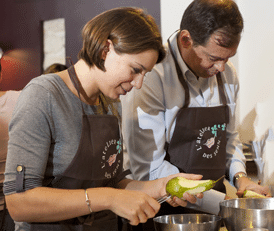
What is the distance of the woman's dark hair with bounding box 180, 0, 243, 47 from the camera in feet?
5.27

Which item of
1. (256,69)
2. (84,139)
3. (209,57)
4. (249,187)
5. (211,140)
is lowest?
(249,187)

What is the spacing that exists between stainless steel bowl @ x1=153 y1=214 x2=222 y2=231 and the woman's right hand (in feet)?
0.21

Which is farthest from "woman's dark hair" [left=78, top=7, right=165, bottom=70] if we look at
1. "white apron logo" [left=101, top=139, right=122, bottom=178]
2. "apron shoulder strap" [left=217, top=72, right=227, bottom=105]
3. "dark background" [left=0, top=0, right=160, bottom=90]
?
"dark background" [left=0, top=0, right=160, bottom=90]

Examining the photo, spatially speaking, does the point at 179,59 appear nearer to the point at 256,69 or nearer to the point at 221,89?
the point at 221,89

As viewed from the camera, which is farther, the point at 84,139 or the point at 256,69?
the point at 256,69

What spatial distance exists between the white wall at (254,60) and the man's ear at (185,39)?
984 mm

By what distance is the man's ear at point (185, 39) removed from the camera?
170 cm

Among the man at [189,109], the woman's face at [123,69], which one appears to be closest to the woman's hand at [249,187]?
the man at [189,109]

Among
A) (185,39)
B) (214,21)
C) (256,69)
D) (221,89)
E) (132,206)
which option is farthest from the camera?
(256,69)

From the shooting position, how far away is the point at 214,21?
1.61 meters

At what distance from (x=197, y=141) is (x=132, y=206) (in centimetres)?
71

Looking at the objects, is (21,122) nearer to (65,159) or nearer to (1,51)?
(65,159)

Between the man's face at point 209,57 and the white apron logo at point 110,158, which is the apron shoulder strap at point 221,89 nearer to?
the man's face at point 209,57

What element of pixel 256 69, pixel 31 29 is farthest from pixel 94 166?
pixel 31 29
